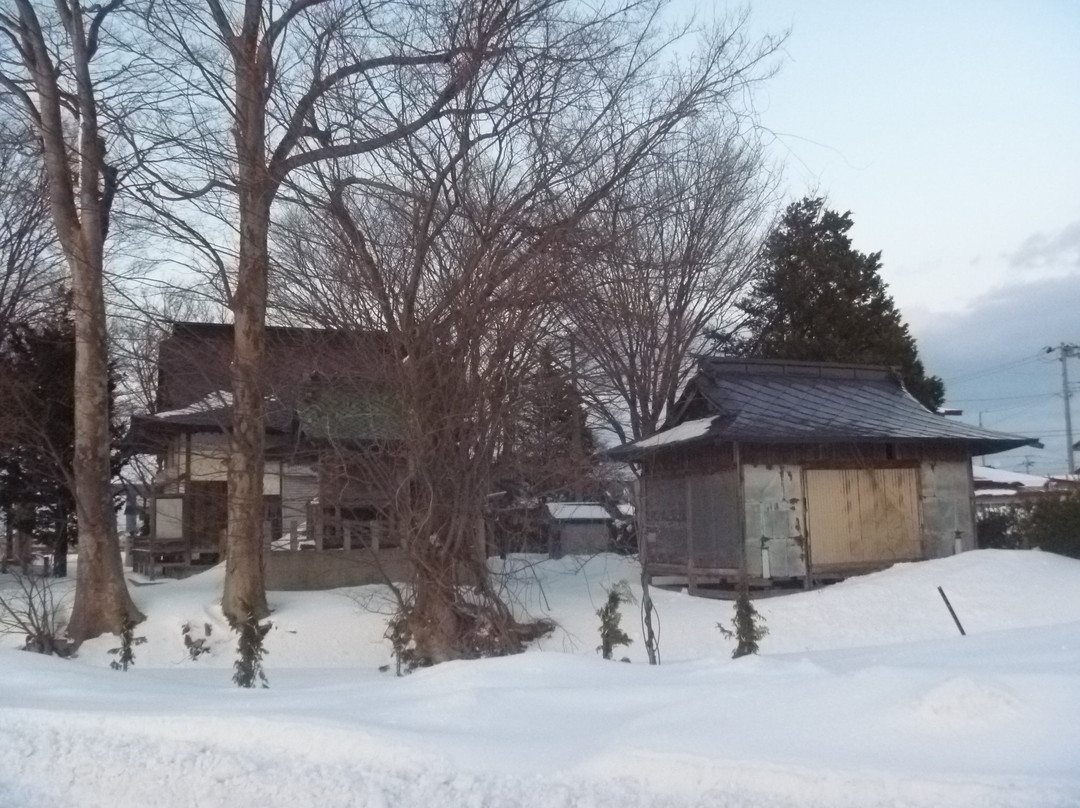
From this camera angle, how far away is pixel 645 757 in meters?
6.43

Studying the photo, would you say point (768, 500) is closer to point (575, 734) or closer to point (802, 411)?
point (802, 411)

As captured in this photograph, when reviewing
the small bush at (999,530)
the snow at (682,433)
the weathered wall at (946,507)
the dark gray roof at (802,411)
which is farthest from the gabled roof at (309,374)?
the small bush at (999,530)

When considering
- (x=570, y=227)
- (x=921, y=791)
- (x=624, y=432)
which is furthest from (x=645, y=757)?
(x=624, y=432)

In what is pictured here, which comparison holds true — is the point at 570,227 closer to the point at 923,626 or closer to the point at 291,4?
the point at 291,4

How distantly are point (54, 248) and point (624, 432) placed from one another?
1528cm

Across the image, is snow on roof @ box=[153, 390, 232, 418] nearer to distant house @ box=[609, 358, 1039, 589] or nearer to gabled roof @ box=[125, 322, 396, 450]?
gabled roof @ box=[125, 322, 396, 450]

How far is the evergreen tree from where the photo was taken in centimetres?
3288

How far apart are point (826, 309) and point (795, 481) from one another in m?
15.1

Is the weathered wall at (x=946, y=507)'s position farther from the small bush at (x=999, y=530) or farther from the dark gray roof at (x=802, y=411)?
the small bush at (x=999, y=530)

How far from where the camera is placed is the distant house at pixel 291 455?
513 inches

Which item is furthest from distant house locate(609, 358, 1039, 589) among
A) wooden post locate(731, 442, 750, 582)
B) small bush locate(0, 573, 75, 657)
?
small bush locate(0, 573, 75, 657)

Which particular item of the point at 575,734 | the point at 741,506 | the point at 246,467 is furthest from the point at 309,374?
the point at 741,506

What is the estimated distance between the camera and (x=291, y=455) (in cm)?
1573

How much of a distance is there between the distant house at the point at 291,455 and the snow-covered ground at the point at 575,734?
3206 millimetres
